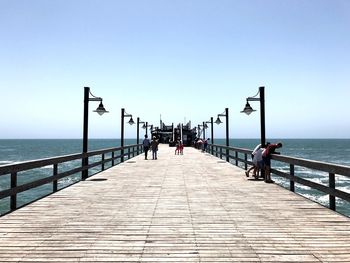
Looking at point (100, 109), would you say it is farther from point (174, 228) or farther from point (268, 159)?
point (174, 228)

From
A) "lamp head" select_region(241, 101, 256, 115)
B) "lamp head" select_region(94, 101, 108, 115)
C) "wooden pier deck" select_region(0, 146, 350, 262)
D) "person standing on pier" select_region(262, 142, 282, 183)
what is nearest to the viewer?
"wooden pier deck" select_region(0, 146, 350, 262)

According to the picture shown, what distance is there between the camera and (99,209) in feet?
26.9

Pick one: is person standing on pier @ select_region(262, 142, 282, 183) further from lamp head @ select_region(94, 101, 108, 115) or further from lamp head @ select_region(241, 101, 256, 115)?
lamp head @ select_region(94, 101, 108, 115)

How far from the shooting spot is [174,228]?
21.2 feet

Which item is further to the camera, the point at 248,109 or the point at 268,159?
the point at 248,109

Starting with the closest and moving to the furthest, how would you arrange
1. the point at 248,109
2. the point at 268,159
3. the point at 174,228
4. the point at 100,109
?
1. the point at 174,228
2. the point at 268,159
3. the point at 100,109
4. the point at 248,109

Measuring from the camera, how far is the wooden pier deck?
5.07 metres

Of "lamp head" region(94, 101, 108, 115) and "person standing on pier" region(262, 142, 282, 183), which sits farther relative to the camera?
"lamp head" region(94, 101, 108, 115)

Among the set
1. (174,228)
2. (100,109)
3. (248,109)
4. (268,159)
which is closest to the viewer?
(174,228)

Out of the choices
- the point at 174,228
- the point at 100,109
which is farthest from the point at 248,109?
the point at 174,228

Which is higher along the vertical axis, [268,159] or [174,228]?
[268,159]

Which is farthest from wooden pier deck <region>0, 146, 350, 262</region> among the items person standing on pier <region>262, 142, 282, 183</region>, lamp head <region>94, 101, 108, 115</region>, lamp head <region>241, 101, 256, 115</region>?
lamp head <region>241, 101, 256, 115</region>

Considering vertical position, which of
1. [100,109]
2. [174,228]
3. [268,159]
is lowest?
[174,228]

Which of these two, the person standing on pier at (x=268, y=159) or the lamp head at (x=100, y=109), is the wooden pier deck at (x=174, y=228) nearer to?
the person standing on pier at (x=268, y=159)
